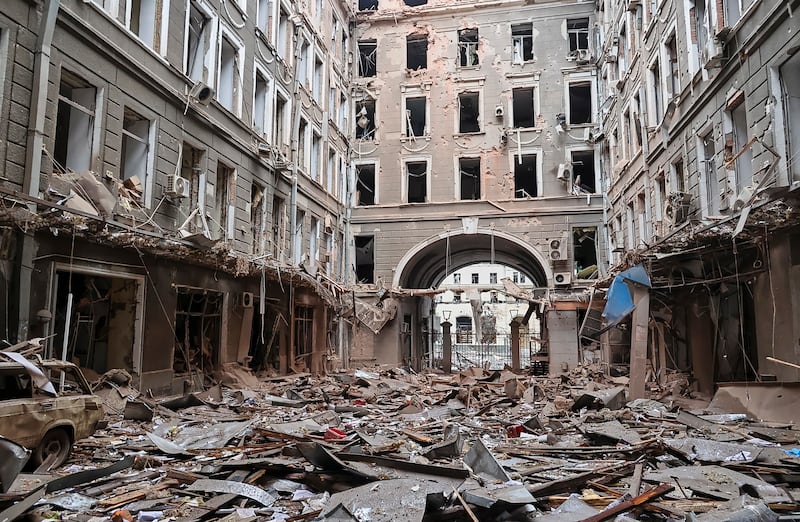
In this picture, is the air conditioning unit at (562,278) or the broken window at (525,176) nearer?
the air conditioning unit at (562,278)

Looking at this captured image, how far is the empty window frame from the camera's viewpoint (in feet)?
97.3

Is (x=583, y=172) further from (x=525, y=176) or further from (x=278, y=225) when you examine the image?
(x=278, y=225)

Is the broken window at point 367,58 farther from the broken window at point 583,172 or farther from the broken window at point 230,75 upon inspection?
the broken window at point 230,75

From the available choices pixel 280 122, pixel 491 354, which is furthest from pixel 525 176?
pixel 491 354

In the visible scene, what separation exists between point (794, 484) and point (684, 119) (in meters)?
11.7

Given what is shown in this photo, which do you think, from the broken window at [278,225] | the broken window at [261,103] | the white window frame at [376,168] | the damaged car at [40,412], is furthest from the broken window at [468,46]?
the damaged car at [40,412]

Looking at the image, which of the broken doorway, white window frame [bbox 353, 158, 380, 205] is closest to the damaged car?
the broken doorway

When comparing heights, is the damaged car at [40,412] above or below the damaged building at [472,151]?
below

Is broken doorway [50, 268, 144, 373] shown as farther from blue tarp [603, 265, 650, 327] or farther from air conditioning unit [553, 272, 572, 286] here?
air conditioning unit [553, 272, 572, 286]

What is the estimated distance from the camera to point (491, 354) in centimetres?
4234

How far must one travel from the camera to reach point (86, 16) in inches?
452

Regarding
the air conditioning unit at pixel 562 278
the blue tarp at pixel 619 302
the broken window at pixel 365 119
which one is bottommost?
the blue tarp at pixel 619 302

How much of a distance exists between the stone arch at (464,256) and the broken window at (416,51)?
31.7ft

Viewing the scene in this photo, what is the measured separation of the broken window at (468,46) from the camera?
30.0 metres
